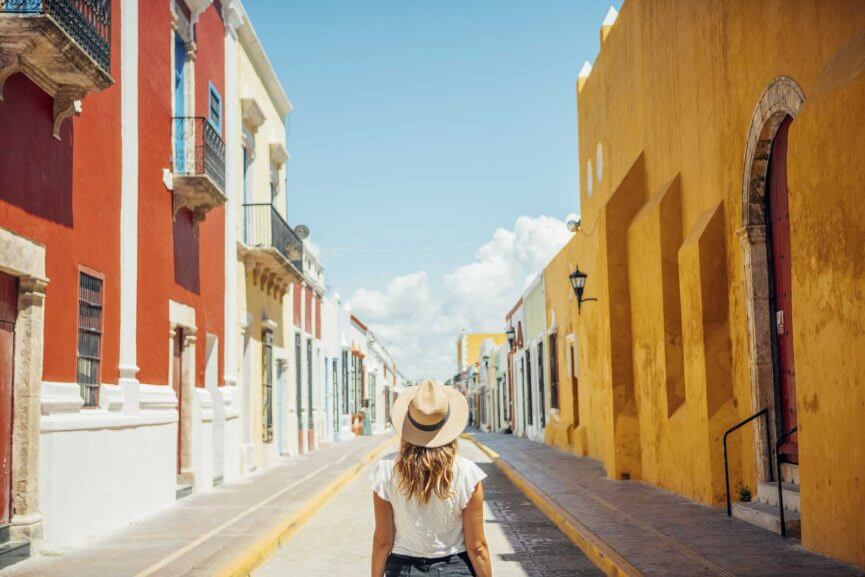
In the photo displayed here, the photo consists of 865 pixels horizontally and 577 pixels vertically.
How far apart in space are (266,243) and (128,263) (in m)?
8.70

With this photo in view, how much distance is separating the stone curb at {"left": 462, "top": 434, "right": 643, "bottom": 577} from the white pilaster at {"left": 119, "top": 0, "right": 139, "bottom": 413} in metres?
5.18

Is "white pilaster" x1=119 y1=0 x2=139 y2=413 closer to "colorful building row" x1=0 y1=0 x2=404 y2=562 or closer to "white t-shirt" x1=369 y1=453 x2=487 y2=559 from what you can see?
"colorful building row" x1=0 y1=0 x2=404 y2=562

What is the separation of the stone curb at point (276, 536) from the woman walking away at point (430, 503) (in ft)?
14.8

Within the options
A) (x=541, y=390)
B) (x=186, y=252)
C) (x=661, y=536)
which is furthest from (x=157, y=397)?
(x=541, y=390)

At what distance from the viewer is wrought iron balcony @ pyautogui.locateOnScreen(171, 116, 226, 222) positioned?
14688 mm

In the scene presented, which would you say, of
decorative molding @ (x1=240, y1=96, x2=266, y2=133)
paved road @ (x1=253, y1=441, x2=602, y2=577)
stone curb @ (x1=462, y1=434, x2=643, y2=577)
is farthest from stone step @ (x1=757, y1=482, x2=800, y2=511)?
decorative molding @ (x1=240, y1=96, x2=266, y2=133)

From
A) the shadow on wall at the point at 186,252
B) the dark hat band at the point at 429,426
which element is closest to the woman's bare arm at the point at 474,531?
the dark hat band at the point at 429,426

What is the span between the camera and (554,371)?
1089 inches

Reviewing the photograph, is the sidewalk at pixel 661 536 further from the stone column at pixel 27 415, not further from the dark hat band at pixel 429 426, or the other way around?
the stone column at pixel 27 415

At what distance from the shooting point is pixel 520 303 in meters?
36.1

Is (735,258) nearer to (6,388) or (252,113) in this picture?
(6,388)

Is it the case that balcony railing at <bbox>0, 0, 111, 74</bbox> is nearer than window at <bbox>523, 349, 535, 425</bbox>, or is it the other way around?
balcony railing at <bbox>0, 0, 111, 74</bbox>

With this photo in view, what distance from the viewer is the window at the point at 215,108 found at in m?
17.5

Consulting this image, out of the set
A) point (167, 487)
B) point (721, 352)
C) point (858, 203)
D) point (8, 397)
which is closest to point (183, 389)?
point (167, 487)
